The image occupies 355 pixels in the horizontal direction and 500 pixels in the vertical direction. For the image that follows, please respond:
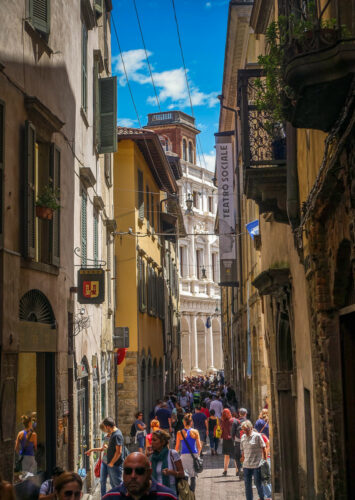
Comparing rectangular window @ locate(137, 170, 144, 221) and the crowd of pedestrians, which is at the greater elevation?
rectangular window @ locate(137, 170, 144, 221)

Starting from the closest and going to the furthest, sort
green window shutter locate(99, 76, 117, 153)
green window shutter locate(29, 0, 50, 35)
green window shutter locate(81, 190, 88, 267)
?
green window shutter locate(29, 0, 50, 35) → green window shutter locate(81, 190, 88, 267) → green window shutter locate(99, 76, 117, 153)

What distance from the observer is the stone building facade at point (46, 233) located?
9.98 metres

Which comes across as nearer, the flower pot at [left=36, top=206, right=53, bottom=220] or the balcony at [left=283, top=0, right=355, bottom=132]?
the balcony at [left=283, top=0, right=355, bottom=132]

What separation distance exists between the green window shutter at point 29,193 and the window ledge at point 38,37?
57.6 inches

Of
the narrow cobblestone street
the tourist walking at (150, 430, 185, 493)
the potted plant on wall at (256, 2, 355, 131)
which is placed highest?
the potted plant on wall at (256, 2, 355, 131)

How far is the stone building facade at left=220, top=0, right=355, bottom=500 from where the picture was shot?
6320 mm

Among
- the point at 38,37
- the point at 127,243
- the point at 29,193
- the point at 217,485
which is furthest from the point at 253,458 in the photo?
the point at 127,243

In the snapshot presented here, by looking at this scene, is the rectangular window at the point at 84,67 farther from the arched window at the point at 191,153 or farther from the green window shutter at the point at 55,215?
the arched window at the point at 191,153

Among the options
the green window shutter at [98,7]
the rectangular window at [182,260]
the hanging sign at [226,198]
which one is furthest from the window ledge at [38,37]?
the rectangular window at [182,260]

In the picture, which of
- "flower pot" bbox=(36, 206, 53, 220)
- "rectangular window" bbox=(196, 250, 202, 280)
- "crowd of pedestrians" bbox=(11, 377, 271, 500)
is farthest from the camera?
"rectangular window" bbox=(196, 250, 202, 280)

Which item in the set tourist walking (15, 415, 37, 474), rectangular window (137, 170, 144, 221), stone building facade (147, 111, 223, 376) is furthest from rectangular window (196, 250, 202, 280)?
tourist walking (15, 415, 37, 474)

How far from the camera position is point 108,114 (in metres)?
18.6

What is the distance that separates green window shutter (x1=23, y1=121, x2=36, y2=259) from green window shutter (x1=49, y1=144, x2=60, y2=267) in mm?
1246

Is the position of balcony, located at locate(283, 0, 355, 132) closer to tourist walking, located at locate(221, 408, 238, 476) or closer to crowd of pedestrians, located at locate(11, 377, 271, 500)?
crowd of pedestrians, located at locate(11, 377, 271, 500)
